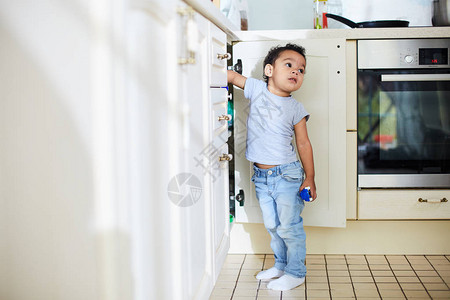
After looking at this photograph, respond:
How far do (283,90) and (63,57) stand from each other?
150 cm

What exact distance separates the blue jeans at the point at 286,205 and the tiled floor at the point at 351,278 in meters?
0.12

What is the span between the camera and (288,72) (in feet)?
7.22

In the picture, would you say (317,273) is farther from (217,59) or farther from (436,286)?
(217,59)

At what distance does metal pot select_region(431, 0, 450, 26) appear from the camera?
260 centimetres

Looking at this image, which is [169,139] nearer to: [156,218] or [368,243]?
[156,218]

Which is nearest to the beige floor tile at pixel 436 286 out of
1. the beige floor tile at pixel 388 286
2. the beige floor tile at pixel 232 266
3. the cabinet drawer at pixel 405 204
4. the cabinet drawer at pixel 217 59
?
the beige floor tile at pixel 388 286

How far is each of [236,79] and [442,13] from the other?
1093mm

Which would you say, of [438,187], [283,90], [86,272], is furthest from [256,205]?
[86,272]

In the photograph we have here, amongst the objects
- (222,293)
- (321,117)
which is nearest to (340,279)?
(222,293)

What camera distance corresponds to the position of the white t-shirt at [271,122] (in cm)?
Answer: 223

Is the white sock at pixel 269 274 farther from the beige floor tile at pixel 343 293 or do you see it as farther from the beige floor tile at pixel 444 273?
the beige floor tile at pixel 444 273

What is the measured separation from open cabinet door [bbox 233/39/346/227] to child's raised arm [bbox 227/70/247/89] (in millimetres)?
142

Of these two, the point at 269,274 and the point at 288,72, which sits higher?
the point at 288,72

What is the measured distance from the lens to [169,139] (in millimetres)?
1084
